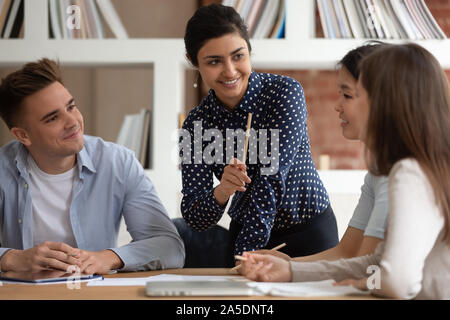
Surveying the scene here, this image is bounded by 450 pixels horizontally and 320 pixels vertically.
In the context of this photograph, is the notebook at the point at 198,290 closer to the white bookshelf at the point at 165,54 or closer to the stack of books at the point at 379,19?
the white bookshelf at the point at 165,54

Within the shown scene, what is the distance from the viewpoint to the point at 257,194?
1429 mm

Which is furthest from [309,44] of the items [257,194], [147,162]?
[257,194]

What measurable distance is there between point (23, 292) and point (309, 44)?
163cm

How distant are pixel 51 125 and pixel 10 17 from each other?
1001mm

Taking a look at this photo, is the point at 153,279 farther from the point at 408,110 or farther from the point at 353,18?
the point at 353,18

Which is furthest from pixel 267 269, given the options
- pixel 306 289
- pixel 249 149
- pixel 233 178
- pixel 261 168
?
pixel 249 149

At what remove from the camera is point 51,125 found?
1.66m

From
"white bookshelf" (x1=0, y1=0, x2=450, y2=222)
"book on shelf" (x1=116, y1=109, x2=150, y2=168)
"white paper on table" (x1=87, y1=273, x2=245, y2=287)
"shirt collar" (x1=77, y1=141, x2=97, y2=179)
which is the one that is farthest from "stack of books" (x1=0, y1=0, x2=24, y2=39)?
"white paper on table" (x1=87, y1=273, x2=245, y2=287)

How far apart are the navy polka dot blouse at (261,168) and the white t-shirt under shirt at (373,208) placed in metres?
0.21

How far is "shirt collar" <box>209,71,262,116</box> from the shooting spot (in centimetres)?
156

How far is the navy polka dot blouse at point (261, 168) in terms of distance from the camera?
56.7 inches

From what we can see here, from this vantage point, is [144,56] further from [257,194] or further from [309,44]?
[257,194]

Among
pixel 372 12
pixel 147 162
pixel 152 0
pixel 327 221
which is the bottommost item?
pixel 327 221

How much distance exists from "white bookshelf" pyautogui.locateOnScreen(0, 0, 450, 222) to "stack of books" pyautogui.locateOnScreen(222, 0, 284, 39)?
0.15ft
